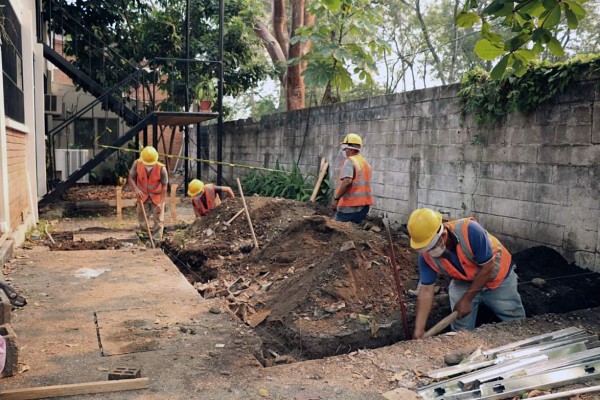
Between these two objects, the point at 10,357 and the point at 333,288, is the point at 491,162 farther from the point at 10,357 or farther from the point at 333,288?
the point at 10,357

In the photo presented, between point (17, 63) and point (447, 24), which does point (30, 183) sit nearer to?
point (17, 63)

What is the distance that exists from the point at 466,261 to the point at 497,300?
63 centimetres

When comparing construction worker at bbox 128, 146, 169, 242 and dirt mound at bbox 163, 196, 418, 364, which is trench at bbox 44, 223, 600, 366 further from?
construction worker at bbox 128, 146, 169, 242

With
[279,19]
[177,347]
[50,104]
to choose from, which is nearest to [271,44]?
[279,19]

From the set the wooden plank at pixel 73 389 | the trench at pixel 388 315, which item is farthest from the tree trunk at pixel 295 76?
the wooden plank at pixel 73 389

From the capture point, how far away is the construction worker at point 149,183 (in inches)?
354

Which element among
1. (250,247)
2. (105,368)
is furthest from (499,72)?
(250,247)

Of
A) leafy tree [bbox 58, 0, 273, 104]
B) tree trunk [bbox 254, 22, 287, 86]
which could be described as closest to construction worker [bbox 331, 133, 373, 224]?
leafy tree [bbox 58, 0, 273, 104]

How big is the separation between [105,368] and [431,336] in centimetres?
256

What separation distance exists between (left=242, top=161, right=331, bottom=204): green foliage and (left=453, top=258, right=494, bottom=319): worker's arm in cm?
672

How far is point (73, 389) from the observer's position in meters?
3.15

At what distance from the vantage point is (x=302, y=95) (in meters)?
15.8

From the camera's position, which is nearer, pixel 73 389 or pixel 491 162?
pixel 73 389

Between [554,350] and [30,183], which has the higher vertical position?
[30,183]
